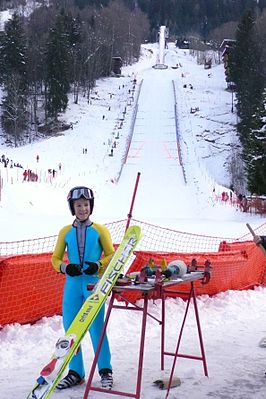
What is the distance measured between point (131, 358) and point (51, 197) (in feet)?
67.5

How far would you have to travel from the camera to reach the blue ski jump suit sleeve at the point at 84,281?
15.5 ft

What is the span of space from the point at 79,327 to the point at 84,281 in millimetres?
764

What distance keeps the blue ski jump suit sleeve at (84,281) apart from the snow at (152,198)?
0.27 meters

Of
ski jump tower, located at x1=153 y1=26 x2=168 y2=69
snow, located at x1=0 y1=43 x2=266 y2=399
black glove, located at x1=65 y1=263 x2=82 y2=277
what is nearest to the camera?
black glove, located at x1=65 y1=263 x2=82 y2=277

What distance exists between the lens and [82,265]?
4.75 m

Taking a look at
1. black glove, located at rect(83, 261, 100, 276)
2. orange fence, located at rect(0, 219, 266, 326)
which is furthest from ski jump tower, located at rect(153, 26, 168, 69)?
black glove, located at rect(83, 261, 100, 276)

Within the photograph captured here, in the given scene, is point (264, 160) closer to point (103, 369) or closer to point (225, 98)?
point (103, 369)

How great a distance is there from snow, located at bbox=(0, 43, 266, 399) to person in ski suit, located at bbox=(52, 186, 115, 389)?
0.66 feet

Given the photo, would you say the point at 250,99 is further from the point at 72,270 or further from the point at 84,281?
the point at 72,270

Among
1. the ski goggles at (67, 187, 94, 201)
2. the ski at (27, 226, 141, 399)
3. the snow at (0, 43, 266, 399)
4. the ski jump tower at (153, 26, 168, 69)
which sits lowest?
the snow at (0, 43, 266, 399)

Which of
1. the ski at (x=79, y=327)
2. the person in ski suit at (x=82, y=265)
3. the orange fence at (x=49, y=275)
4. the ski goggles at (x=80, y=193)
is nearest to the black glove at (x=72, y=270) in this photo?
the person in ski suit at (x=82, y=265)

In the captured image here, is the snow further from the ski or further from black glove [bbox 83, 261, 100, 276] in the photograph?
black glove [bbox 83, 261, 100, 276]

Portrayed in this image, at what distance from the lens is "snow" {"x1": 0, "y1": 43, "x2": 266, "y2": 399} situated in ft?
17.5

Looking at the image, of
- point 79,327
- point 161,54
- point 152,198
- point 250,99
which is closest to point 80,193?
point 79,327
